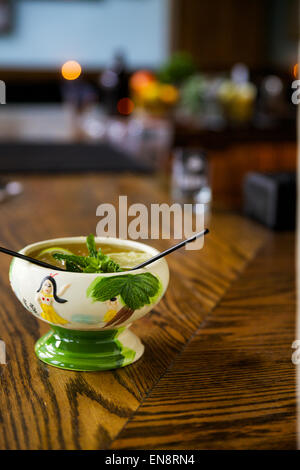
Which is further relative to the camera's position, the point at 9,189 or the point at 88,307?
→ the point at 9,189

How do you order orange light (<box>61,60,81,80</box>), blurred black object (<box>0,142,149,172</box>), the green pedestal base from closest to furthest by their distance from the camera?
the green pedestal base
blurred black object (<box>0,142,149,172</box>)
orange light (<box>61,60,81,80</box>)

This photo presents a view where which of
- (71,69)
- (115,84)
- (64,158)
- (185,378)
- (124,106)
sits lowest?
(185,378)

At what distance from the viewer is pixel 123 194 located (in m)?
1.64

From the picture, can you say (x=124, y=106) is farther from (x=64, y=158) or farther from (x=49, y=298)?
(x=49, y=298)

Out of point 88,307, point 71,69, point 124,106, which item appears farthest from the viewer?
point 71,69

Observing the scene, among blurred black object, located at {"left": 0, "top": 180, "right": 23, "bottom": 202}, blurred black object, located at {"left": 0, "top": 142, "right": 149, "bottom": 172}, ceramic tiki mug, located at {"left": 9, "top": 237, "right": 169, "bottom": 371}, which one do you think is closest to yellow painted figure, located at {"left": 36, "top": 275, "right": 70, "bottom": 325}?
ceramic tiki mug, located at {"left": 9, "top": 237, "right": 169, "bottom": 371}

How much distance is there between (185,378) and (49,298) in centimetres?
17

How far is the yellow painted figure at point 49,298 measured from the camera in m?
0.60

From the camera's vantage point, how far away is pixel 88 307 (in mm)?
601

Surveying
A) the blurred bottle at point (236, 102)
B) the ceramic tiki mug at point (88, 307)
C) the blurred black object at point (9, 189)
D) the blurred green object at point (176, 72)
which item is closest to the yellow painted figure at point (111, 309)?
the ceramic tiki mug at point (88, 307)

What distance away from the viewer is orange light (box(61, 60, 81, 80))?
6.40 metres

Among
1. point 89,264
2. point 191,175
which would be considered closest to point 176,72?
point 191,175

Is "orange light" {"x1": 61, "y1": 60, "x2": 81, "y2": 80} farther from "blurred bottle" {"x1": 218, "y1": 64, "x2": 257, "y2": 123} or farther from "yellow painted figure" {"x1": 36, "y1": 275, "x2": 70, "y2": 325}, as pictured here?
"yellow painted figure" {"x1": 36, "y1": 275, "x2": 70, "y2": 325}
